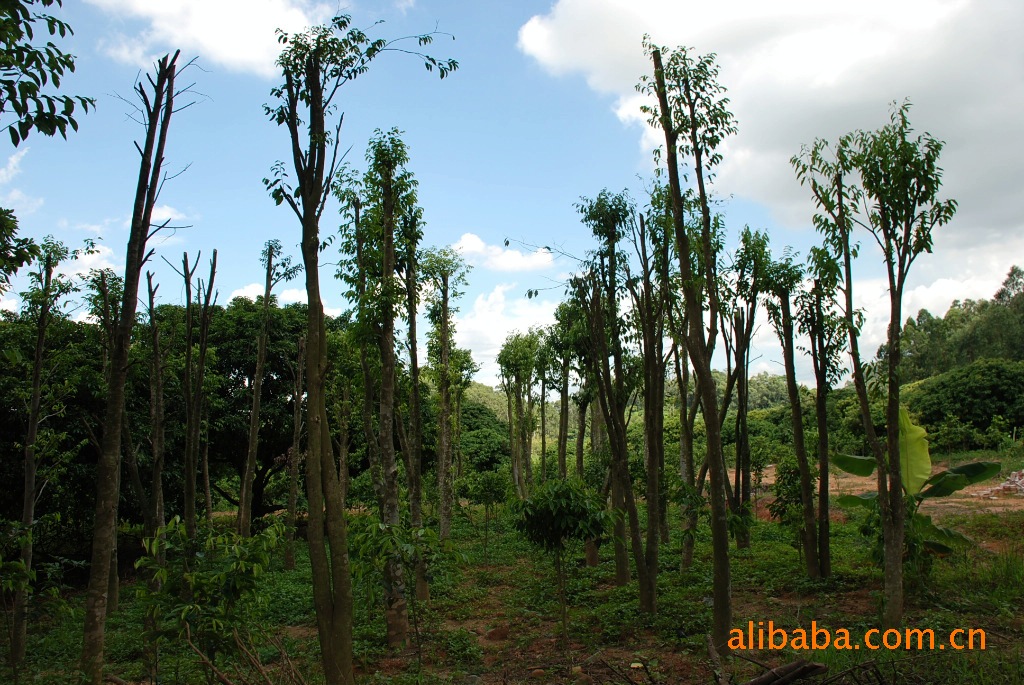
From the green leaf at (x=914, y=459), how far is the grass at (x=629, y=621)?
3.91ft

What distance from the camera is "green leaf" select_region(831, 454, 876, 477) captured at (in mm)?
9938

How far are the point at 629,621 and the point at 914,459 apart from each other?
4984mm

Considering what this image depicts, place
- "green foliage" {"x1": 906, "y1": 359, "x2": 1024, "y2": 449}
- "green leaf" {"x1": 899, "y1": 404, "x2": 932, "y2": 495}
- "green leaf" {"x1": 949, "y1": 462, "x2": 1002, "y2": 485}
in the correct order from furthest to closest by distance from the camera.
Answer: "green foliage" {"x1": 906, "y1": 359, "x2": 1024, "y2": 449} < "green leaf" {"x1": 899, "y1": 404, "x2": 932, "y2": 495} < "green leaf" {"x1": 949, "y1": 462, "x2": 1002, "y2": 485}

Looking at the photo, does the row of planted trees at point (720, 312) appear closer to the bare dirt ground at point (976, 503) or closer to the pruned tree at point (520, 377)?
the bare dirt ground at point (976, 503)

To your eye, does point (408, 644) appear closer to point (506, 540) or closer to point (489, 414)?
point (506, 540)

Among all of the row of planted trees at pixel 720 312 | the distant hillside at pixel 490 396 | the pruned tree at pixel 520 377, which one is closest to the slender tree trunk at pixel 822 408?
the row of planted trees at pixel 720 312

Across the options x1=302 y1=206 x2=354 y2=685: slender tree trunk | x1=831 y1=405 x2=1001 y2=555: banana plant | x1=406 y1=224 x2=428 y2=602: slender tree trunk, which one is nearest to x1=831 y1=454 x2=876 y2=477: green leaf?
x1=831 y1=405 x2=1001 y2=555: banana plant

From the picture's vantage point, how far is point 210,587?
498 centimetres

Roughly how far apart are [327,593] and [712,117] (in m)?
6.52

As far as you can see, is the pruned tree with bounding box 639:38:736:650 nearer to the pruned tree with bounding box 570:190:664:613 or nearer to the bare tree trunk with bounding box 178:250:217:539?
the pruned tree with bounding box 570:190:664:613

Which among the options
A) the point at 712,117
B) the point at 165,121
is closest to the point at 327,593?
the point at 165,121

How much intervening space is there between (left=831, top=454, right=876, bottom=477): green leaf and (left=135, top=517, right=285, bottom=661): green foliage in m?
8.57

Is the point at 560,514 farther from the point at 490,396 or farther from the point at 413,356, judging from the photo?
the point at 490,396

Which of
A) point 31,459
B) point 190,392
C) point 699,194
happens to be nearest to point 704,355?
point 699,194
